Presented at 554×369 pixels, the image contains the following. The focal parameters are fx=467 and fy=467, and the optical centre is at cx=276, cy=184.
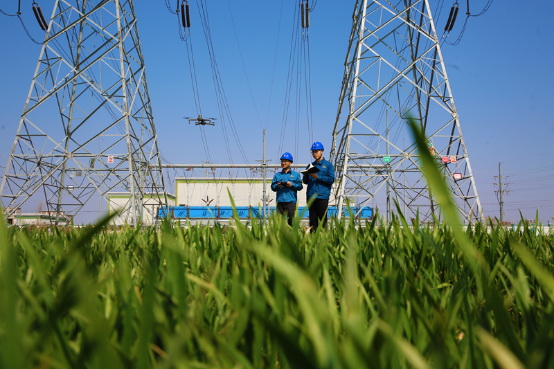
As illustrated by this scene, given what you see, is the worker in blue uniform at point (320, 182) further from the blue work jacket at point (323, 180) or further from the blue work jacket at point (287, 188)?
the blue work jacket at point (287, 188)

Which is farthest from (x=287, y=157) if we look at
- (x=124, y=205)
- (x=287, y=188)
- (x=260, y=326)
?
(x=260, y=326)

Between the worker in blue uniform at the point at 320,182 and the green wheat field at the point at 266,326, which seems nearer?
the green wheat field at the point at 266,326

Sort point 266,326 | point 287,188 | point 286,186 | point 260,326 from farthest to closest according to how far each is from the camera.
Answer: point 287,188, point 286,186, point 260,326, point 266,326

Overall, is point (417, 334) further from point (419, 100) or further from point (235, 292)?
point (419, 100)

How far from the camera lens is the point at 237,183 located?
42.7 meters

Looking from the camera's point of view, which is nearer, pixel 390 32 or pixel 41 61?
pixel 41 61

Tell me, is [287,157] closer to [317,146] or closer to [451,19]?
[317,146]

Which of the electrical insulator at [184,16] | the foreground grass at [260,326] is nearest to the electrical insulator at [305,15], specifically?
the electrical insulator at [184,16]

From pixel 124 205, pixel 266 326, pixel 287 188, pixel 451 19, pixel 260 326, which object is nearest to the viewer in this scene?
pixel 266 326

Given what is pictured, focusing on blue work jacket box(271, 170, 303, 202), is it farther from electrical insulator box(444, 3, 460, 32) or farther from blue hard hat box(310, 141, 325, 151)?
electrical insulator box(444, 3, 460, 32)

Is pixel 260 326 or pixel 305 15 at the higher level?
pixel 305 15

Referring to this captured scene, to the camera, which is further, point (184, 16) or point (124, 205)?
point (184, 16)

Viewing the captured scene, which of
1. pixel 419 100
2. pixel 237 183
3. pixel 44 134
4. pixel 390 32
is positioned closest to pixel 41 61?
pixel 44 134

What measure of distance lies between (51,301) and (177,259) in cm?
35
